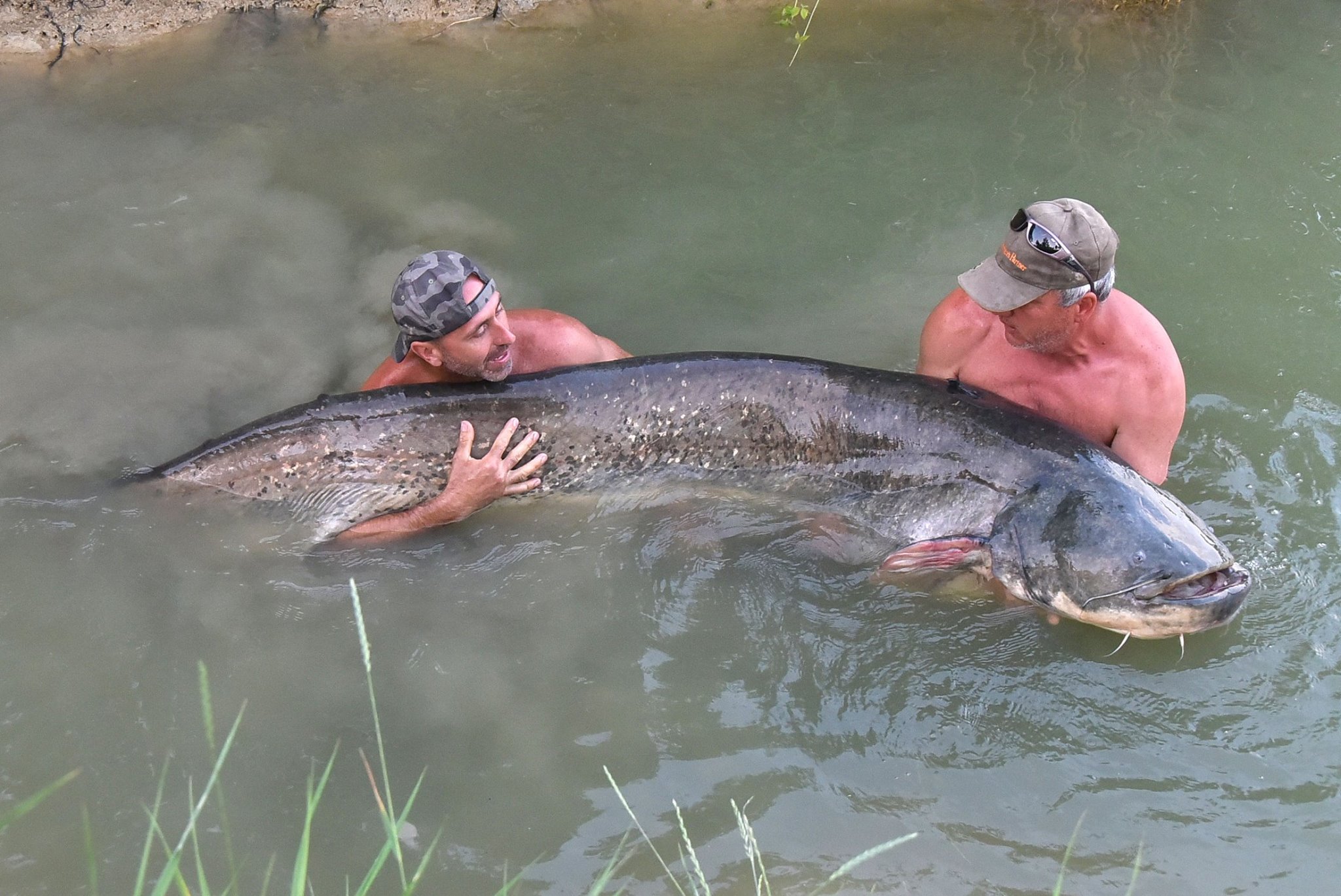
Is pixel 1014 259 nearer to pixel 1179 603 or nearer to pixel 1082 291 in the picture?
pixel 1082 291

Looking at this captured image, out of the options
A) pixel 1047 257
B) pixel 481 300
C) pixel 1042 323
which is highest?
pixel 1047 257

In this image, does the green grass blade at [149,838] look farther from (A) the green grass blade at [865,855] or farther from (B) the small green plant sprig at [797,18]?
(B) the small green plant sprig at [797,18]

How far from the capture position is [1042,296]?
11.0 feet

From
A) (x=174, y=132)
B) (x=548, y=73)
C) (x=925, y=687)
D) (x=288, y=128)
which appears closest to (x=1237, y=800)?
(x=925, y=687)

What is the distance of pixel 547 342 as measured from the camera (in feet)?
13.5

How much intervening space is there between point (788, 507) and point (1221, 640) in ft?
5.08

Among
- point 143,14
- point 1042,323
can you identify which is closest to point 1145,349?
point 1042,323

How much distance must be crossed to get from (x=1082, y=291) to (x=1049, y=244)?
0.22 meters

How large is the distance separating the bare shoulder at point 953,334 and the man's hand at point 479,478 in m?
1.55

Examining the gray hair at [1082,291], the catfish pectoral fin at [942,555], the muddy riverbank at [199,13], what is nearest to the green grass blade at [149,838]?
the catfish pectoral fin at [942,555]

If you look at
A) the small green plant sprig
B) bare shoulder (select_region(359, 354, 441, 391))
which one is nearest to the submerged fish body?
bare shoulder (select_region(359, 354, 441, 391))

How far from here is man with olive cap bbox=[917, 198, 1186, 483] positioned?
10.7ft

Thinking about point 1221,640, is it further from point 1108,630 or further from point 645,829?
point 645,829

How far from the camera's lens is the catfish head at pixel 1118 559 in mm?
3088
